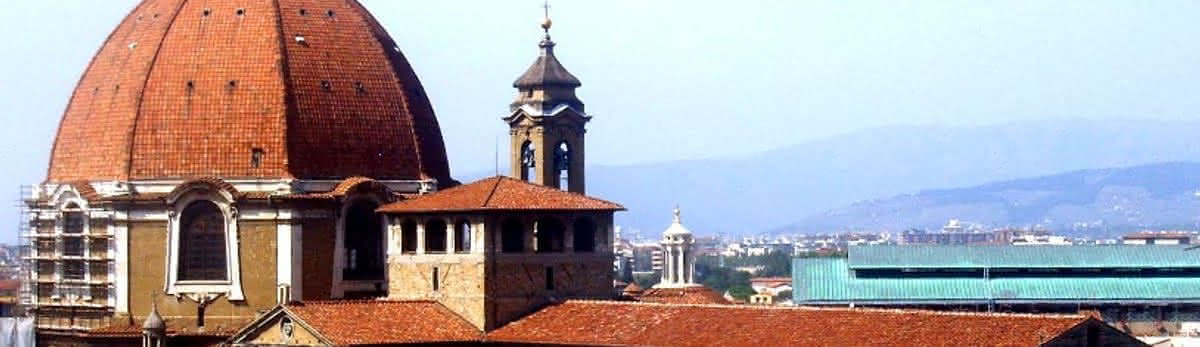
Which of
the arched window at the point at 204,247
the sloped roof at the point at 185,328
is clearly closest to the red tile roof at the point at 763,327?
the sloped roof at the point at 185,328

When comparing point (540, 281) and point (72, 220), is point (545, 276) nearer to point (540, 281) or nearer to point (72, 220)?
point (540, 281)

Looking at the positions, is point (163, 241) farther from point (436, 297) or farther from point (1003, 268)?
point (1003, 268)

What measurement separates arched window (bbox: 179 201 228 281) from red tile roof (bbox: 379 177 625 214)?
7680mm

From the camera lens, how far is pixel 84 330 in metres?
79.8

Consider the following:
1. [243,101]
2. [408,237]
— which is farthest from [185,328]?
[408,237]

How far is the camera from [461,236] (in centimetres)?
7044

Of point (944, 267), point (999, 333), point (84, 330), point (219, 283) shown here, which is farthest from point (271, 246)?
point (944, 267)

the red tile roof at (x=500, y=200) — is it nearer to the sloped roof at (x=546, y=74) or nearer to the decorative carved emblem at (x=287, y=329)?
the decorative carved emblem at (x=287, y=329)

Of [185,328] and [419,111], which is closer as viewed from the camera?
[185,328]

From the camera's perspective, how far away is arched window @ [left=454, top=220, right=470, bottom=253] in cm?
7012

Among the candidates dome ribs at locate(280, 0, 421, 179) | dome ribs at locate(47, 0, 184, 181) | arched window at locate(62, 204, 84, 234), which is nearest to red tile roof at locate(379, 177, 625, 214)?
dome ribs at locate(280, 0, 421, 179)

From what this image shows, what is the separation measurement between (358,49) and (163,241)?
26.5 feet

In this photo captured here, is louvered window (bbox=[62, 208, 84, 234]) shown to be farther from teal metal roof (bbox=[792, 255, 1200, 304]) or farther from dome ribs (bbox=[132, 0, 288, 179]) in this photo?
teal metal roof (bbox=[792, 255, 1200, 304])

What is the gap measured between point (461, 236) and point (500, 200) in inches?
62.8
